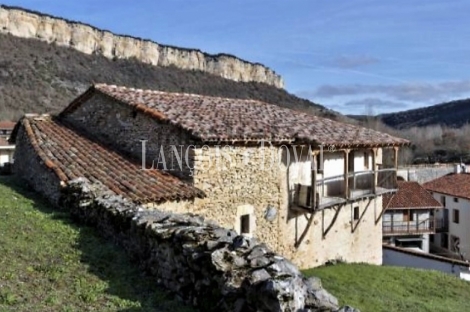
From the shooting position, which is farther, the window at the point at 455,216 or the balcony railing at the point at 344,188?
the window at the point at 455,216

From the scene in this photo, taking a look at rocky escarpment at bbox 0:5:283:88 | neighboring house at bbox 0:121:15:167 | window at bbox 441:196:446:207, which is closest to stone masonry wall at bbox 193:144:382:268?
window at bbox 441:196:446:207

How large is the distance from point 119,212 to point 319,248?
9.13 metres

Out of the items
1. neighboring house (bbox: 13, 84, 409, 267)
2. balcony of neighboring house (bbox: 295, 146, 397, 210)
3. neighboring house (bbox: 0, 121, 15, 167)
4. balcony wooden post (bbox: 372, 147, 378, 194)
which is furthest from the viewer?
neighboring house (bbox: 0, 121, 15, 167)

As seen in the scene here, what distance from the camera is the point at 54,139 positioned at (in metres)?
12.9

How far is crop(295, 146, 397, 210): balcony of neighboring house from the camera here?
45.4ft

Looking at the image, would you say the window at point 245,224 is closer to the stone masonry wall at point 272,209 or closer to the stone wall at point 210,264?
the stone masonry wall at point 272,209

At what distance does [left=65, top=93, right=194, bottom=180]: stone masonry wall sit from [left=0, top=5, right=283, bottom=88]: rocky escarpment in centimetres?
5783

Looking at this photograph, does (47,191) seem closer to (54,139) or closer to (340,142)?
(54,139)

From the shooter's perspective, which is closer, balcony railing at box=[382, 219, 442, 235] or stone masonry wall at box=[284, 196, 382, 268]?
stone masonry wall at box=[284, 196, 382, 268]

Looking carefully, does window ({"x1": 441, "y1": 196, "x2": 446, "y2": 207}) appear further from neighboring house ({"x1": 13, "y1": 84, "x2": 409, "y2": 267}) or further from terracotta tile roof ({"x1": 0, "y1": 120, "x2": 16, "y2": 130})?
terracotta tile roof ({"x1": 0, "y1": 120, "x2": 16, "y2": 130})

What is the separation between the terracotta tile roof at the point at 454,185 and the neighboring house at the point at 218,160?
2309 cm

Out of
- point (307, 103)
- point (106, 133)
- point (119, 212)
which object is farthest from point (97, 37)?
point (119, 212)

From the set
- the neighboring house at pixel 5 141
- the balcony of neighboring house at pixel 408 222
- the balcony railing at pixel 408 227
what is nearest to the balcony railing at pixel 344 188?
the balcony of neighboring house at pixel 408 222

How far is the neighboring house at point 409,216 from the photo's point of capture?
3575 cm
